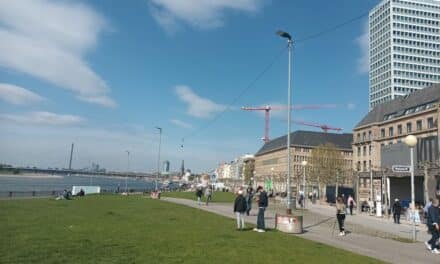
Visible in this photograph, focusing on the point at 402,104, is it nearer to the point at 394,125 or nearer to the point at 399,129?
the point at 394,125

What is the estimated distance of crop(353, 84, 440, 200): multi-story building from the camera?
67.6 metres

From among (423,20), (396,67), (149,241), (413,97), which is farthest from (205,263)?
(423,20)

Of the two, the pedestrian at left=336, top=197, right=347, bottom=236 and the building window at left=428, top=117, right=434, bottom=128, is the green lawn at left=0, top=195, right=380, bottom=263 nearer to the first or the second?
the pedestrian at left=336, top=197, right=347, bottom=236

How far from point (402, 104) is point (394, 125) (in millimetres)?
4376

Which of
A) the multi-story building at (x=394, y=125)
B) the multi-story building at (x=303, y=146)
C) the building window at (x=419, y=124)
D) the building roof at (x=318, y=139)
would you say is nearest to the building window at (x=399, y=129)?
the multi-story building at (x=394, y=125)

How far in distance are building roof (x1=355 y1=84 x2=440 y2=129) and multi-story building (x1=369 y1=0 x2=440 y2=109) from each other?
181ft

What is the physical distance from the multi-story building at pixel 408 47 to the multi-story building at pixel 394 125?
54965 millimetres

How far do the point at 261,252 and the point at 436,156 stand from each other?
4927 centimetres

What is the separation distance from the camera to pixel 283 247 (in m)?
13.2

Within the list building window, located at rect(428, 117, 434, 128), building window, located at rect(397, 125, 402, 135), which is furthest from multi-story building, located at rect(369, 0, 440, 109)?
building window, located at rect(428, 117, 434, 128)

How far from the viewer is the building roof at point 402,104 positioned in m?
69.9

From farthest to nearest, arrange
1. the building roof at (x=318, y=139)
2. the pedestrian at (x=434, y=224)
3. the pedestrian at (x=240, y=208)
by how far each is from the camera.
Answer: the building roof at (x=318, y=139)
the pedestrian at (x=240, y=208)
the pedestrian at (x=434, y=224)

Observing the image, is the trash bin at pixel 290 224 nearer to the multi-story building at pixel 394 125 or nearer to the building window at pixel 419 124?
the multi-story building at pixel 394 125

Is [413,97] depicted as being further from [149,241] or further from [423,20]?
[423,20]
